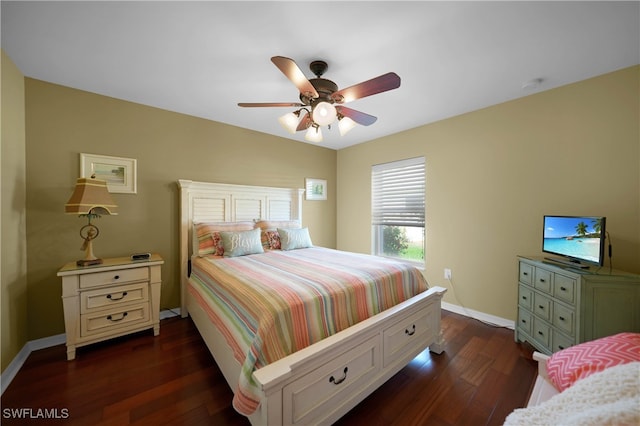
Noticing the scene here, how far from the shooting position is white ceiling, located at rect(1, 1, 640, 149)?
143cm

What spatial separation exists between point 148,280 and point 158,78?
6.18 ft

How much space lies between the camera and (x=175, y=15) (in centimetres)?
147

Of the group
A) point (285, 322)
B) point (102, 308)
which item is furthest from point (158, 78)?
point (285, 322)

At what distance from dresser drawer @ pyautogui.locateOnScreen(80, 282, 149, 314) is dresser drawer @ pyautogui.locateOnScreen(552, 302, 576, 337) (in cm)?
357

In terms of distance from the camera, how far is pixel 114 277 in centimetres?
218

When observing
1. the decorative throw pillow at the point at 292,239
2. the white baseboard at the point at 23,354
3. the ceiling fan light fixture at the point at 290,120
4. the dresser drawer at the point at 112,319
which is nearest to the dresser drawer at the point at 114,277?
the dresser drawer at the point at 112,319

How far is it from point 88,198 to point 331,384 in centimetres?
242

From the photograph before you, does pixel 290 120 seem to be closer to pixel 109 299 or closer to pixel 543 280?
pixel 109 299

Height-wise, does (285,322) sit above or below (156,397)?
above

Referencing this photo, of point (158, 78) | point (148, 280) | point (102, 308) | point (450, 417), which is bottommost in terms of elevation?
point (450, 417)

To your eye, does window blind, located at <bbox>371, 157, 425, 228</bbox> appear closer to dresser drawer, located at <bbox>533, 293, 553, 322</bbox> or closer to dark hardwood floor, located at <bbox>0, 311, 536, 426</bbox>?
dresser drawer, located at <bbox>533, 293, 553, 322</bbox>

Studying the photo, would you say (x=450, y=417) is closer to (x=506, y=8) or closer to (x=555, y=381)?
(x=555, y=381)

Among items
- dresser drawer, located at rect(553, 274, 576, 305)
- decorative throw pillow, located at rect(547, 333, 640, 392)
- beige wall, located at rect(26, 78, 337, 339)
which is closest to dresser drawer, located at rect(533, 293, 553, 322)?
dresser drawer, located at rect(553, 274, 576, 305)

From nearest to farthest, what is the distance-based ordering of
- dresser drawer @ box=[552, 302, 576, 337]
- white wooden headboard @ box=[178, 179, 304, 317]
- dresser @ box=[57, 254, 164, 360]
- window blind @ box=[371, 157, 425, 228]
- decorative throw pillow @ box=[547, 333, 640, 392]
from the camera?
decorative throw pillow @ box=[547, 333, 640, 392], dresser drawer @ box=[552, 302, 576, 337], dresser @ box=[57, 254, 164, 360], white wooden headboard @ box=[178, 179, 304, 317], window blind @ box=[371, 157, 425, 228]
